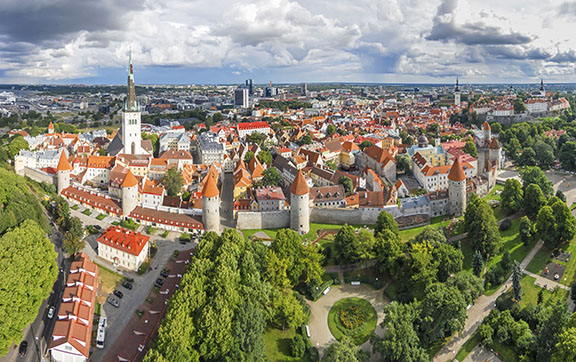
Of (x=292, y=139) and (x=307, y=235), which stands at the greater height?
(x=292, y=139)

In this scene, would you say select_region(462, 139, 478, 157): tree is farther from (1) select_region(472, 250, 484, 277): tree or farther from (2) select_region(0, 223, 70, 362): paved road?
(2) select_region(0, 223, 70, 362): paved road

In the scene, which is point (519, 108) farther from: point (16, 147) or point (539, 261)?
point (16, 147)

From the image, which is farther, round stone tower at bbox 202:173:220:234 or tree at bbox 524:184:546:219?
tree at bbox 524:184:546:219

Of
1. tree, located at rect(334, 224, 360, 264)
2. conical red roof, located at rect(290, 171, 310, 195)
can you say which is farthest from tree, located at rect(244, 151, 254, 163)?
tree, located at rect(334, 224, 360, 264)

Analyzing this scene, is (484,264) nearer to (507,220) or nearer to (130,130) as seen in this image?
Result: (507,220)

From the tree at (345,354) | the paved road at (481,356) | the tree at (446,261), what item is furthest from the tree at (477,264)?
the tree at (345,354)

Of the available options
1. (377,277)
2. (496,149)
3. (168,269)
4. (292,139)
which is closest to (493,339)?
(377,277)

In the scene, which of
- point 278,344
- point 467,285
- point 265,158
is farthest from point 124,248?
point 265,158

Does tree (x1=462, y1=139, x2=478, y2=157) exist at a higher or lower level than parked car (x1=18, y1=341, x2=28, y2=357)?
higher
